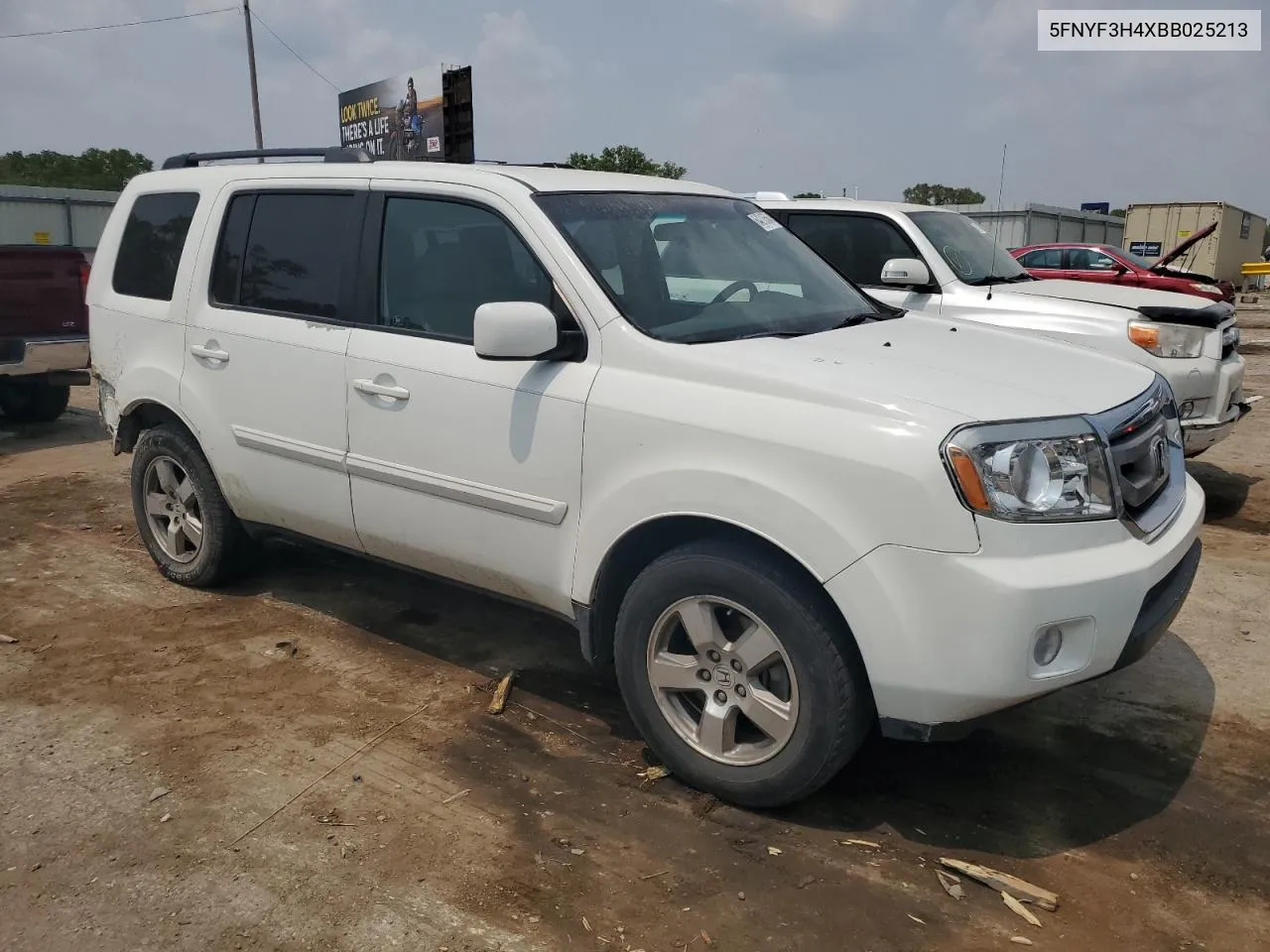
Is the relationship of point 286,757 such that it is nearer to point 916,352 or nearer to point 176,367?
point 176,367

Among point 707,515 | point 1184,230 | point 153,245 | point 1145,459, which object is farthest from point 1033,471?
point 1184,230

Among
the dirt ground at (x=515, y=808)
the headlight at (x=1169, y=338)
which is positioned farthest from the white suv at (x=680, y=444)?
the headlight at (x=1169, y=338)

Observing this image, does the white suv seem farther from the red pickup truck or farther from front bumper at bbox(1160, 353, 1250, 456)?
the red pickup truck

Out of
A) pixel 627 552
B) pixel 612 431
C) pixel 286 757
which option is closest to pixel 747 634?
pixel 627 552

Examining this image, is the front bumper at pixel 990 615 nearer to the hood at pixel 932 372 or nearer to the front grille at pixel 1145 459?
the front grille at pixel 1145 459

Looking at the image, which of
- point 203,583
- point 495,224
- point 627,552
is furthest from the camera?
point 203,583

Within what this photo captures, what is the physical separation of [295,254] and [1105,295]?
5.41 meters

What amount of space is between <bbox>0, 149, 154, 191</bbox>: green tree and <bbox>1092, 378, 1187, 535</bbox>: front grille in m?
68.2

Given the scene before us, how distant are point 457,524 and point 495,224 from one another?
1.07 meters

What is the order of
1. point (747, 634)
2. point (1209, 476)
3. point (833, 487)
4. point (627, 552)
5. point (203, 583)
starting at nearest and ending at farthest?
1. point (833, 487)
2. point (747, 634)
3. point (627, 552)
4. point (203, 583)
5. point (1209, 476)

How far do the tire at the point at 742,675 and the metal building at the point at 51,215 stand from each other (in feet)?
93.0

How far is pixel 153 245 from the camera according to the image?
498cm

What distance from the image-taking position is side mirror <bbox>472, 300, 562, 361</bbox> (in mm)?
3287

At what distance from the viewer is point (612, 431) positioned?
10.8 feet
